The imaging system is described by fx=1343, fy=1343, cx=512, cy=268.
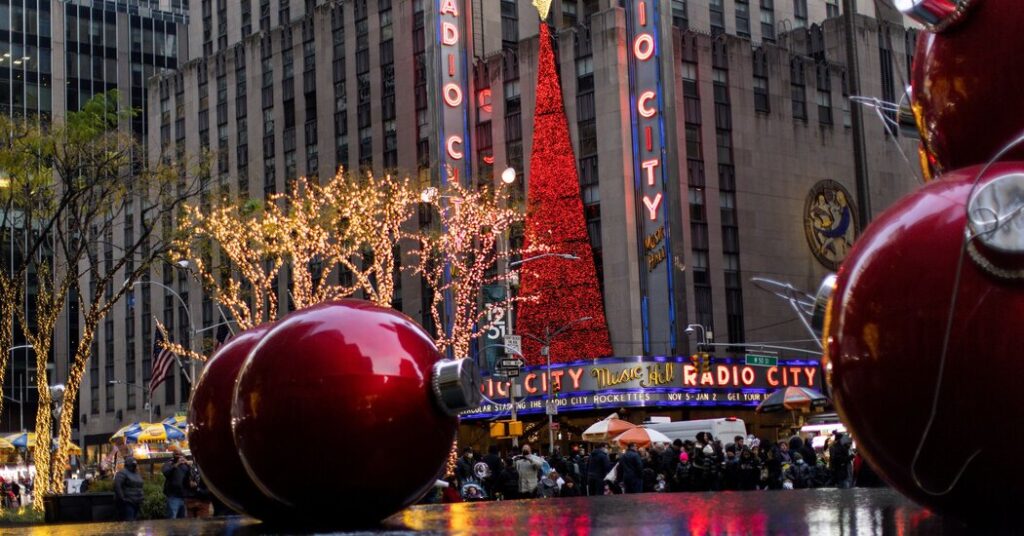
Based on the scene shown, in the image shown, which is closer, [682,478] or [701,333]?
[682,478]

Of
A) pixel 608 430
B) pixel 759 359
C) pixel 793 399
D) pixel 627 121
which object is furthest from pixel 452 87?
pixel 793 399

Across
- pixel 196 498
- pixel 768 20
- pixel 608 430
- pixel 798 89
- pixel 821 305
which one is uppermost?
pixel 768 20

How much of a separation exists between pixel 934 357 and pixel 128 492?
22841 millimetres

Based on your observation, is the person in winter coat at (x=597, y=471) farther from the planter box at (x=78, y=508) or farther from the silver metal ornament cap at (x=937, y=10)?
the silver metal ornament cap at (x=937, y=10)

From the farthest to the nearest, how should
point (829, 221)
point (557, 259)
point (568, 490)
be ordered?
point (829, 221), point (557, 259), point (568, 490)

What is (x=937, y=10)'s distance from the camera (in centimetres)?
569

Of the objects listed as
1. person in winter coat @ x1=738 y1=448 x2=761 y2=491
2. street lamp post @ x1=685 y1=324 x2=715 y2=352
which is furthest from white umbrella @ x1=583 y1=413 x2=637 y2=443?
street lamp post @ x1=685 y1=324 x2=715 y2=352

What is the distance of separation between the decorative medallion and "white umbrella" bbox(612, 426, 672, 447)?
36.6m

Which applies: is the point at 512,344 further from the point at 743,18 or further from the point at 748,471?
the point at 743,18

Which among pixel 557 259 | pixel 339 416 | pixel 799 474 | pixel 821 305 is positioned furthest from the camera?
pixel 557 259

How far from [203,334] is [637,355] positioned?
118ft

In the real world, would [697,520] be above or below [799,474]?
above

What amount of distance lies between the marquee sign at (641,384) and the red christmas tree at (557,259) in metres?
1.56

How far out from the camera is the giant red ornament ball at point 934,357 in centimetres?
518
